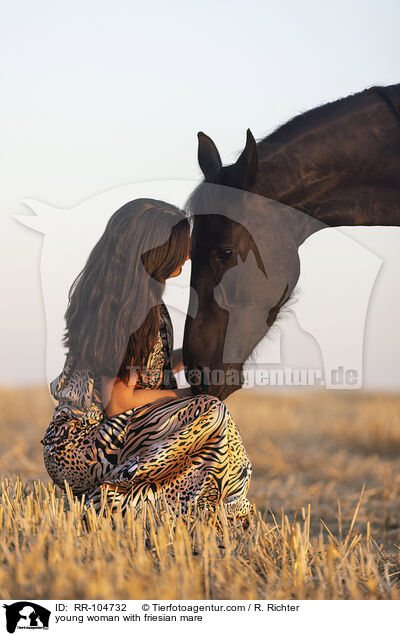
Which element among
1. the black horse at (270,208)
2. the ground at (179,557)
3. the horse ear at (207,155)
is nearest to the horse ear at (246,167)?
the black horse at (270,208)

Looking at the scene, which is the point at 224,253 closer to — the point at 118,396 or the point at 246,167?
the point at 246,167

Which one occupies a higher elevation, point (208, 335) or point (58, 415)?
point (208, 335)

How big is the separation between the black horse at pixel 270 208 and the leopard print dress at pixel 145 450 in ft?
0.84

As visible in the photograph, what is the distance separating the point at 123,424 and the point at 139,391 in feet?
0.69

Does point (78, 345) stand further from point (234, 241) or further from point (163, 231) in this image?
point (234, 241)

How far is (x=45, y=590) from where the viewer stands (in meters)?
1.82

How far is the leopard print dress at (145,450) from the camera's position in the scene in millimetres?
2742

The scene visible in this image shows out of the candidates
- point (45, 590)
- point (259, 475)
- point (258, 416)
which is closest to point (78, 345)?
point (45, 590)

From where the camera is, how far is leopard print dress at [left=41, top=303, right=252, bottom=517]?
274 cm
